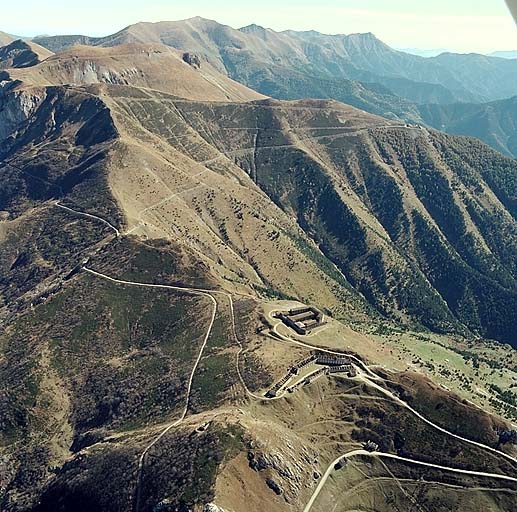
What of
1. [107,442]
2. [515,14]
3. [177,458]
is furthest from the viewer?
[107,442]

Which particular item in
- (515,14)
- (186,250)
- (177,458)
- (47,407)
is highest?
(515,14)

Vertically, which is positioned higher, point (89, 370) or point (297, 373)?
point (297, 373)

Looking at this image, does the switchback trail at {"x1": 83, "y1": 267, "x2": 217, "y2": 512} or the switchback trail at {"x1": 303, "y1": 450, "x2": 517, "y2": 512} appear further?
the switchback trail at {"x1": 83, "y1": 267, "x2": 217, "y2": 512}

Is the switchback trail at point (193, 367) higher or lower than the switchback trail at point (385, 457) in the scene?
higher

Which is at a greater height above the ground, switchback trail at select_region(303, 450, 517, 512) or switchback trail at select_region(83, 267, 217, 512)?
switchback trail at select_region(83, 267, 217, 512)

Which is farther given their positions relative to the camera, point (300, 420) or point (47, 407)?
point (47, 407)

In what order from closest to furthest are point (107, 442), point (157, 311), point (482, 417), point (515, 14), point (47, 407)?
point (515, 14) < point (482, 417) < point (107, 442) < point (47, 407) < point (157, 311)

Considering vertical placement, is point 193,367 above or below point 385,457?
above

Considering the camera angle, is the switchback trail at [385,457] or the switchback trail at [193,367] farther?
the switchback trail at [193,367]

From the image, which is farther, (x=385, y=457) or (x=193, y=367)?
(x=193, y=367)

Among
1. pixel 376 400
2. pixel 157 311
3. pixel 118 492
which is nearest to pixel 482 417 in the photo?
pixel 376 400

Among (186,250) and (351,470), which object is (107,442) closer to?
(351,470)
